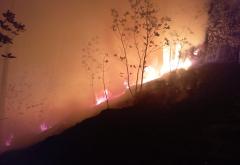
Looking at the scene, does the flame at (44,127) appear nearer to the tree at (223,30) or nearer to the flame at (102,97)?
the flame at (102,97)

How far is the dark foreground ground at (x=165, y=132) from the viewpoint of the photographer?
24.5 metres

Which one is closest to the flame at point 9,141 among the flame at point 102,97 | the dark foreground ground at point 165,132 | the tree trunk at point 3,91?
the tree trunk at point 3,91

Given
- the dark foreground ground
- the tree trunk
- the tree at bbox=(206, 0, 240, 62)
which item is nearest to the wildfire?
the tree at bbox=(206, 0, 240, 62)

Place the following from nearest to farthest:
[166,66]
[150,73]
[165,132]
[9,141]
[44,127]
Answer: [165,132], [9,141], [44,127], [150,73], [166,66]

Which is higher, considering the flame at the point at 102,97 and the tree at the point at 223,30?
the tree at the point at 223,30

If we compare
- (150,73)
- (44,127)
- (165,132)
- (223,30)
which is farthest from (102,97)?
(165,132)

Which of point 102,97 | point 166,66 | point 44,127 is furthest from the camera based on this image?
point 166,66

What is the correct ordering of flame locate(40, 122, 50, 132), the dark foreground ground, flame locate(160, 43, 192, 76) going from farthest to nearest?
flame locate(160, 43, 192, 76)
flame locate(40, 122, 50, 132)
the dark foreground ground

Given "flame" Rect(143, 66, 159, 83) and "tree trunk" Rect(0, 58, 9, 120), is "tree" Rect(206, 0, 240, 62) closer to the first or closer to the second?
"flame" Rect(143, 66, 159, 83)

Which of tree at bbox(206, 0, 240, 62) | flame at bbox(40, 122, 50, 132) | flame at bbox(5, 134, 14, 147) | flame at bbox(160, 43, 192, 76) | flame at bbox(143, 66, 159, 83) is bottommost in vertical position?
flame at bbox(5, 134, 14, 147)

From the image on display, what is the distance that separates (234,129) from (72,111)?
55.6 feet

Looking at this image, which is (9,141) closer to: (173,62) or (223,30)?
(173,62)

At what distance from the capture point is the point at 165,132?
27.1 m

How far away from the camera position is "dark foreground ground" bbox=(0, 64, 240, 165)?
2448cm
